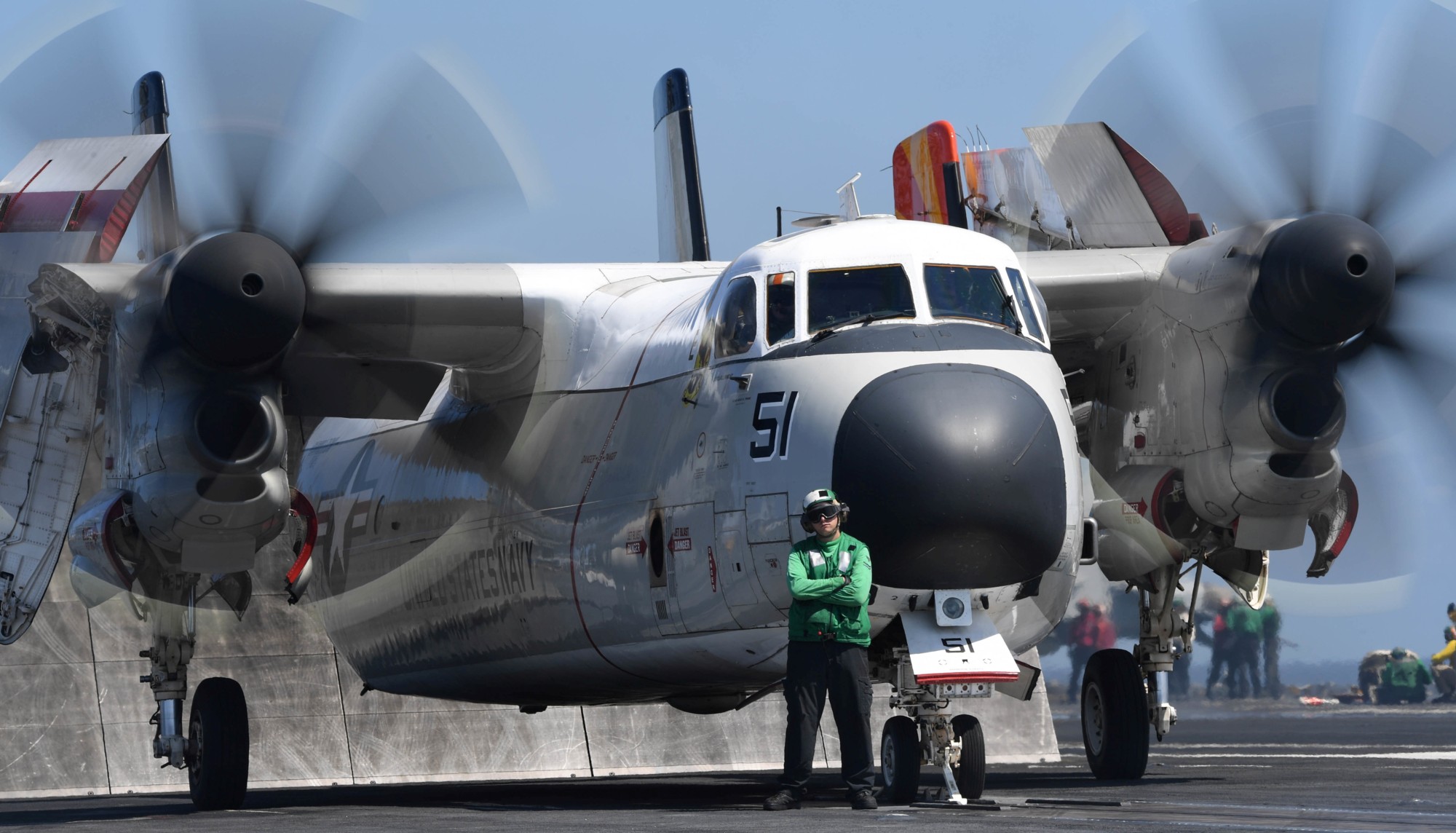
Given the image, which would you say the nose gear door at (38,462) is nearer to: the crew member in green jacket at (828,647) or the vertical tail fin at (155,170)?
the vertical tail fin at (155,170)

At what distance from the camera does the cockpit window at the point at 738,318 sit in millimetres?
11578

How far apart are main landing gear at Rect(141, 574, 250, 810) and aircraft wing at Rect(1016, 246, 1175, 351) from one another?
7536mm

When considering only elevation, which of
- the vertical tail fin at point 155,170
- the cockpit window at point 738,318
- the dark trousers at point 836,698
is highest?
the vertical tail fin at point 155,170

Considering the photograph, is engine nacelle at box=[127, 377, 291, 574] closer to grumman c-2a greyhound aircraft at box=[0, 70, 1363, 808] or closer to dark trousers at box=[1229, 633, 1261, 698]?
grumman c-2a greyhound aircraft at box=[0, 70, 1363, 808]

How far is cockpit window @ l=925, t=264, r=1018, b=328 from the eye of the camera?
1130 centimetres

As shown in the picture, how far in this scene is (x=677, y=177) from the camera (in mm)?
21453

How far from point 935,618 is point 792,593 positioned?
2.98ft

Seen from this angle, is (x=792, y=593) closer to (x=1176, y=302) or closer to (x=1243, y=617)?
(x=1176, y=302)

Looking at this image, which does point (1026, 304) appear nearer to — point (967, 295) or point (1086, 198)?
point (967, 295)

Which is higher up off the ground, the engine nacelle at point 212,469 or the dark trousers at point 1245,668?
the engine nacelle at point 212,469

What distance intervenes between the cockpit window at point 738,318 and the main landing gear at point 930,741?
7.35 ft

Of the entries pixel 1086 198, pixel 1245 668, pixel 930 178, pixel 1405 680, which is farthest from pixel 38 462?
pixel 1405 680

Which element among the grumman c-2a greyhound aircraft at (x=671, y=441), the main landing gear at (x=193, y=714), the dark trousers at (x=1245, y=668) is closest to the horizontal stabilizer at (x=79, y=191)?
the grumman c-2a greyhound aircraft at (x=671, y=441)

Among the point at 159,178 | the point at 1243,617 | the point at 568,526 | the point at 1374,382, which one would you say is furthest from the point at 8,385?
the point at 1243,617
